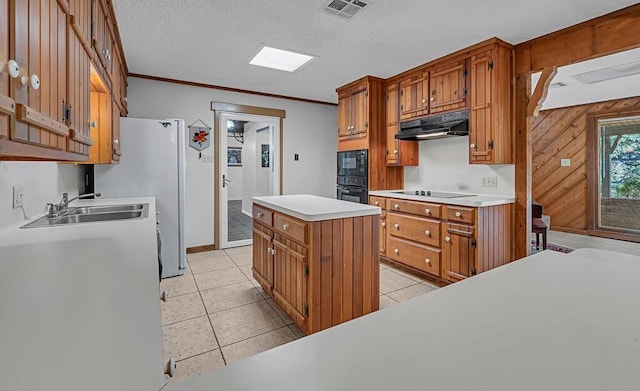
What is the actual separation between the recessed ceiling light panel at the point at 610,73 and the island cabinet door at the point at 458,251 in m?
2.70

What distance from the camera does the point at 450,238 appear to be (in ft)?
10.1

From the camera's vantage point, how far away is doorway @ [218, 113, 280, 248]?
4672mm

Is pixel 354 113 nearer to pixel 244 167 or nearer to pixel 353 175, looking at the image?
pixel 353 175

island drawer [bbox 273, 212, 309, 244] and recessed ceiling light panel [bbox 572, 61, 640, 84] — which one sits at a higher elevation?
recessed ceiling light panel [bbox 572, 61, 640, 84]

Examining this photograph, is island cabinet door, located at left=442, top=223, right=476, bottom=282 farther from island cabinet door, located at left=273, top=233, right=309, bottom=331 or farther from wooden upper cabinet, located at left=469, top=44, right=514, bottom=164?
island cabinet door, located at left=273, top=233, right=309, bottom=331

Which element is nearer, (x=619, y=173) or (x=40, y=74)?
(x=40, y=74)

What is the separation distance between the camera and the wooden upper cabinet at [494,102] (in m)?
3.00

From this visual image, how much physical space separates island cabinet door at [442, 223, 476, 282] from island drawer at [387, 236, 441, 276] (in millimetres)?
115

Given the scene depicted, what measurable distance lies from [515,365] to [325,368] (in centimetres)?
28

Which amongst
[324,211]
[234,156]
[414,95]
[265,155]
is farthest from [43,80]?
[234,156]

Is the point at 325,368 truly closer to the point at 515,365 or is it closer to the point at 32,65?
the point at 515,365

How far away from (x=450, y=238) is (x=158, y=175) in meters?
3.16

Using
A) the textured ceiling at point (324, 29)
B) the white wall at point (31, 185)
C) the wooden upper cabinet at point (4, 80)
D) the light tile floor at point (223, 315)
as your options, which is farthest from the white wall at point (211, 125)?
the wooden upper cabinet at point (4, 80)

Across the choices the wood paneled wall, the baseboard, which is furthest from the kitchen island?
the wood paneled wall
